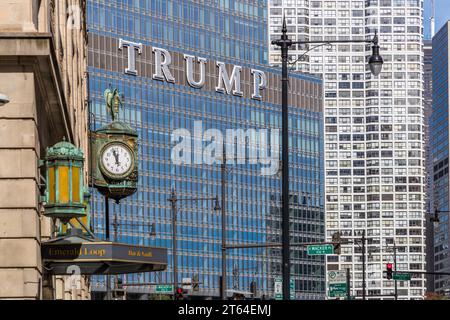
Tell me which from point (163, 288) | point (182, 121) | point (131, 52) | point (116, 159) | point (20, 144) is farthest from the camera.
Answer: point (131, 52)

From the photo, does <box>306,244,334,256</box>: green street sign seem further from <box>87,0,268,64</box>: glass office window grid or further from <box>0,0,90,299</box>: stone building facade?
<box>87,0,268,64</box>: glass office window grid

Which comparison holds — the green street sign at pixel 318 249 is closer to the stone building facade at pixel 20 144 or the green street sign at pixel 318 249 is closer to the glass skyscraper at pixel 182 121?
the stone building facade at pixel 20 144

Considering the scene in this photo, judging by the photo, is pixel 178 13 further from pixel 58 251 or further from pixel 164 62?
pixel 58 251

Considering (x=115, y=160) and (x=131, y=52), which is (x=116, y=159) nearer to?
(x=115, y=160)

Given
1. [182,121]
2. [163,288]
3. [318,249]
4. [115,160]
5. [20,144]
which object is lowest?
[163,288]

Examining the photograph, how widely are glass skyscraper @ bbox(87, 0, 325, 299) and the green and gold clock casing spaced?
121 m

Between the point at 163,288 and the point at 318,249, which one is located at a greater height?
the point at 318,249

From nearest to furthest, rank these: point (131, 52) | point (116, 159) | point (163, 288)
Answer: point (116, 159) → point (163, 288) → point (131, 52)

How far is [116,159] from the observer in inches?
1578

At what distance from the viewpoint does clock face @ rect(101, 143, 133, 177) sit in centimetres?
3988

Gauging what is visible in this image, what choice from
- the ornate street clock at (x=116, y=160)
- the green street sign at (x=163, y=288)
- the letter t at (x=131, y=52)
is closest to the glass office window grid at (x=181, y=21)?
the letter t at (x=131, y=52)

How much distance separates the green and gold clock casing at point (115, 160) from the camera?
3991 centimetres

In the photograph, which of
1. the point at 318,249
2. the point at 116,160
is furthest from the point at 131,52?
the point at 116,160
